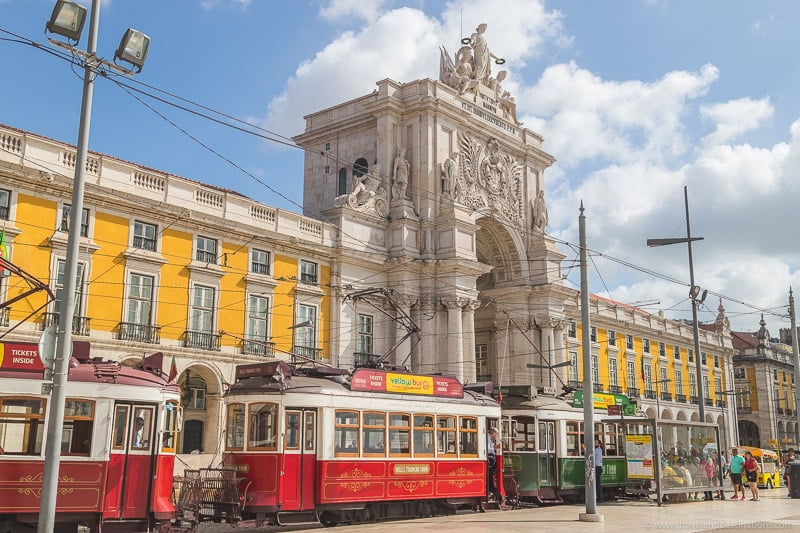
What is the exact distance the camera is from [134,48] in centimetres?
1362

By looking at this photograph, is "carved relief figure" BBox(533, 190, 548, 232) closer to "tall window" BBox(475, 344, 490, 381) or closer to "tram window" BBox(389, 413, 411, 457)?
"tall window" BBox(475, 344, 490, 381)

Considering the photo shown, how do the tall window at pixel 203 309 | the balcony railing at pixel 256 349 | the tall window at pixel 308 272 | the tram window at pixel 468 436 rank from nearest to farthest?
the tram window at pixel 468 436, the tall window at pixel 203 309, the balcony railing at pixel 256 349, the tall window at pixel 308 272

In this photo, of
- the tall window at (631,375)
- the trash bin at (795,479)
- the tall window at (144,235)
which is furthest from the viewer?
the tall window at (631,375)

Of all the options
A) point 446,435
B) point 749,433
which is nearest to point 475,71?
point 446,435

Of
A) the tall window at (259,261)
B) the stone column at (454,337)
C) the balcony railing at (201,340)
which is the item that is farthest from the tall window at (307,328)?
the stone column at (454,337)

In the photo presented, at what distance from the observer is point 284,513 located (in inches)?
662

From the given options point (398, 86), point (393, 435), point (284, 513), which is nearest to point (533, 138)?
point (398, 86)

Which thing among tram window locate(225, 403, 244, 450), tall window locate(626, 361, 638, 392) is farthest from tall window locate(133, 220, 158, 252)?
tall window locate(626, 361, 638, 392)

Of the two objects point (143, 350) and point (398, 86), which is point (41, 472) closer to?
point (143, 350)

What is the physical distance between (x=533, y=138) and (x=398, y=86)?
9.90m

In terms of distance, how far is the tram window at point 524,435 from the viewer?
79.0 ft

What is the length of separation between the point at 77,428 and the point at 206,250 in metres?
15.8

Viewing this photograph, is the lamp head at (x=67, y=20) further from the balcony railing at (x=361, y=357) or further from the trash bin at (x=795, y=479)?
the trash bin at (x=795, y=479)

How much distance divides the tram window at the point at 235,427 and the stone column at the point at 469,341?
19374 millimetres
